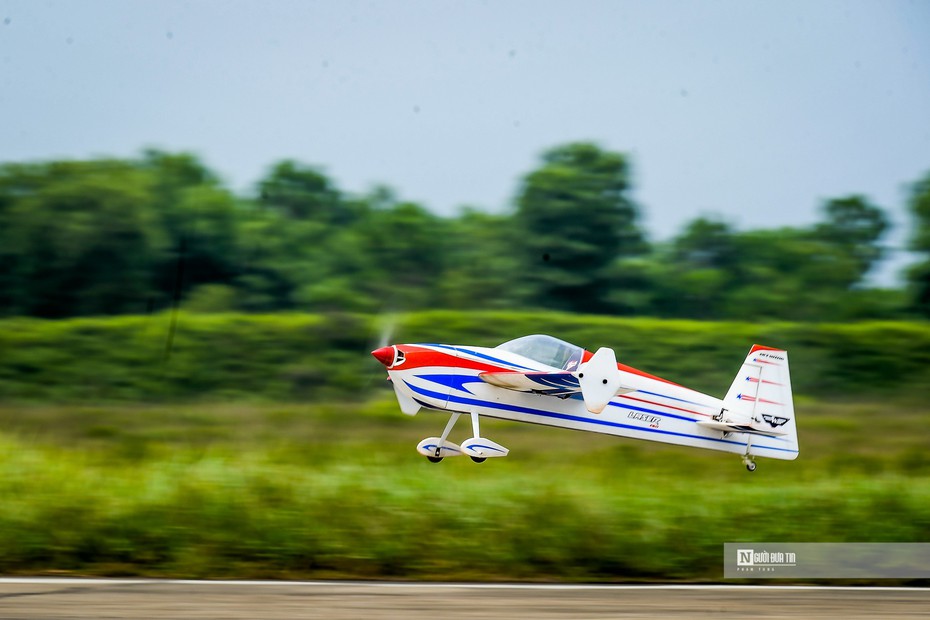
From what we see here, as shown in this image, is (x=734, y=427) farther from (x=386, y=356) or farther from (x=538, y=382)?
(x=386, y=356)

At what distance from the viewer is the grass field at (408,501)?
10.3 m

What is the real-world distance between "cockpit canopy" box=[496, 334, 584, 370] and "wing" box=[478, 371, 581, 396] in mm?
257

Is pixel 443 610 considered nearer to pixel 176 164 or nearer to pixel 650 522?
pixel 650 522

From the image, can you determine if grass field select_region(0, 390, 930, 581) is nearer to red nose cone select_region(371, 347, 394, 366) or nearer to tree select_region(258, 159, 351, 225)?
red nose cone select_region(371, 347, 394, 366)

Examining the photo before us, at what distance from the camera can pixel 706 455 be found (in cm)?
970

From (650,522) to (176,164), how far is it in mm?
16453

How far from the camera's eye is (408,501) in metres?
10.6

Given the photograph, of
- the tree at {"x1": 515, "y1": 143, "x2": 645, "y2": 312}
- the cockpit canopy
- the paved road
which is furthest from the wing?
the tree at {"x1": 515, "y1": 143, "x2": 645, "y2": 312}

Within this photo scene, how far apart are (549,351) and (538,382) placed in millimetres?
526

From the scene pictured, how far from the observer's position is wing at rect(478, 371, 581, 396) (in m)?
6.43

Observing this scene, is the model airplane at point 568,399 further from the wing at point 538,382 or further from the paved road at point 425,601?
the paved road at point 425,601

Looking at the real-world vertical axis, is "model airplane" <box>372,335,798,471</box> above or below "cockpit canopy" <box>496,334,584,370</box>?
below

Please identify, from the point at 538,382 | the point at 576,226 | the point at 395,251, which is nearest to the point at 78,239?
the point at 395,251

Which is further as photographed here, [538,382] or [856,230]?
[856,230]
